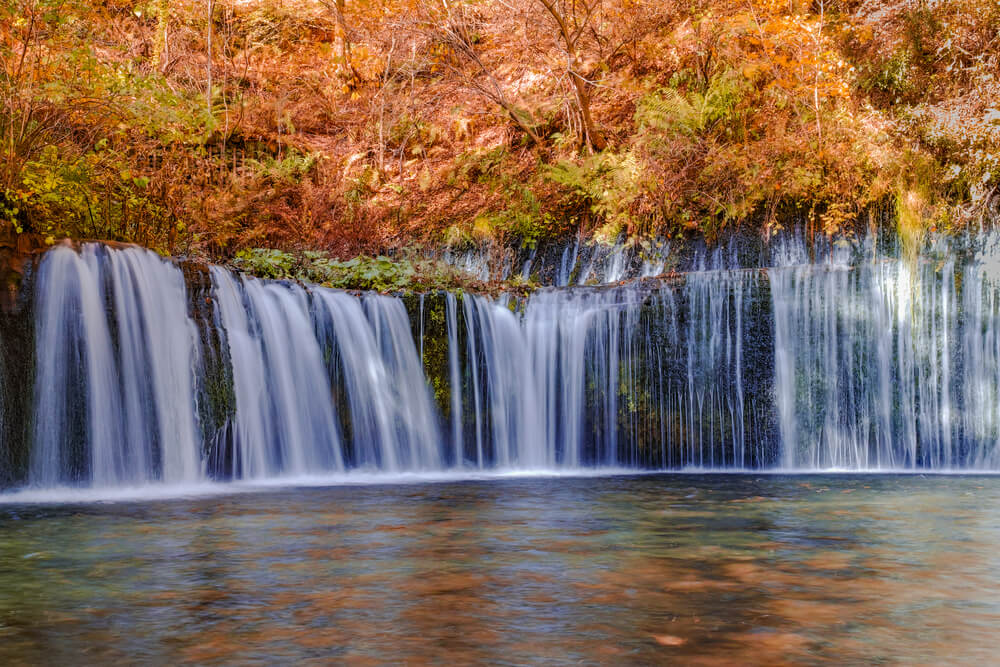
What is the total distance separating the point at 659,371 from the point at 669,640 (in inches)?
371

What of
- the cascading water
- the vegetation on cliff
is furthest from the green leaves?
the vegetation on cliff

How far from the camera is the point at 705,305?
13.2 metres

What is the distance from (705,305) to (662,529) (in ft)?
21.8

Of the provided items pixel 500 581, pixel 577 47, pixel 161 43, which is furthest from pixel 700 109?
pixel 500 581

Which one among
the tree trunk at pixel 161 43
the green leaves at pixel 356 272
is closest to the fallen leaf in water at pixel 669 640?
the green leaves at pixel 356 272

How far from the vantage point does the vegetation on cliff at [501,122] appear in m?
12.4

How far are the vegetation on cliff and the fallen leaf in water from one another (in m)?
8.39

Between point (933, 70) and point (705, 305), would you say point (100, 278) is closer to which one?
point (705, 305)

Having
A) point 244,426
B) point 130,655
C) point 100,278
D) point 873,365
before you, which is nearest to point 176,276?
point 100,278

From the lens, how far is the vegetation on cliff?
12.4 metres

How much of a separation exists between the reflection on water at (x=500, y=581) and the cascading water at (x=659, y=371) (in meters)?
3.50

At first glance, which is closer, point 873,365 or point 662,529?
point 662,529

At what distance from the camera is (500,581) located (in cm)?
505

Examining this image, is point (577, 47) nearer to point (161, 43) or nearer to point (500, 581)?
point (161, 43)
